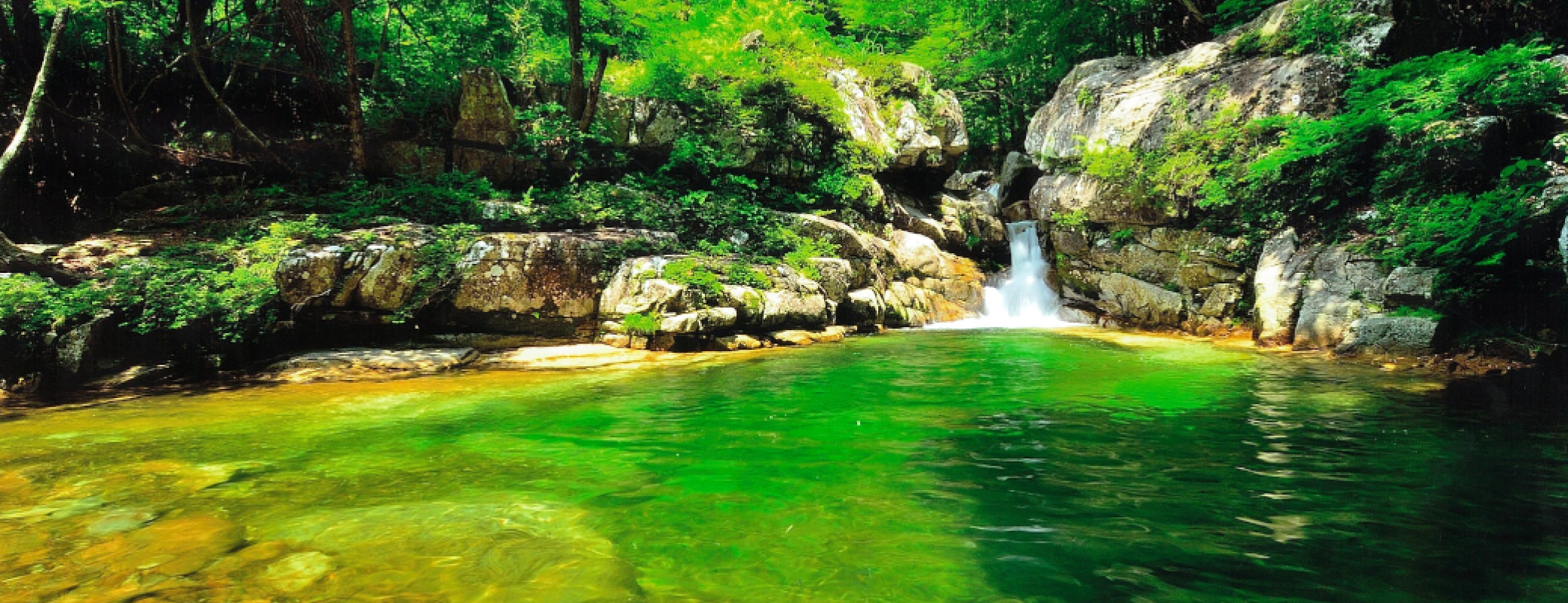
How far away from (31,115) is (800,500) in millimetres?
13719

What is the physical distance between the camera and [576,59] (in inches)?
535

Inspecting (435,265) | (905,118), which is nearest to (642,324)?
(435,265)

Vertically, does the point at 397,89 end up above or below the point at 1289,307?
above

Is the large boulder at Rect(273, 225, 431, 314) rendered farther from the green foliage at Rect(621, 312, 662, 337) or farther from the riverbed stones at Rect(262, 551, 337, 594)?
the riverbed stones at Rect(262, 551, 337, 594)

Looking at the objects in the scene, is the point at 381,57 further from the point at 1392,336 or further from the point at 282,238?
the point at 1392,336

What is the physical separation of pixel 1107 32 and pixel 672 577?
22492 millimetres

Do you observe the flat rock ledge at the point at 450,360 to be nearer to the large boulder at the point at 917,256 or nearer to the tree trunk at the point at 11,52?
the large boulder at the point at 917,256

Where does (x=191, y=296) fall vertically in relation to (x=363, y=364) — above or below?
above

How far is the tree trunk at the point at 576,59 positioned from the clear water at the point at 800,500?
959 centimetres

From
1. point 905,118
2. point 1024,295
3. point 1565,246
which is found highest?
point 905,118

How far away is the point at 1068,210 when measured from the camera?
1486 centimetres

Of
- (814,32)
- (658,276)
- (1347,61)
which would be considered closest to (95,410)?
(658,276)

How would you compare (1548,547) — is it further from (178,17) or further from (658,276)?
(178,17)

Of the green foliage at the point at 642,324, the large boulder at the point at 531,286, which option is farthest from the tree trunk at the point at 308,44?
the green foliage at the point at 642,324
